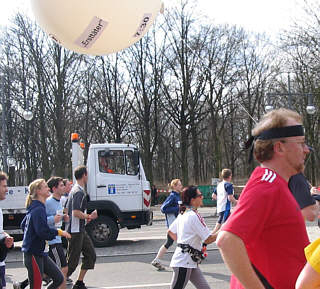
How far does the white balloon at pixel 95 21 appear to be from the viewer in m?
3.49

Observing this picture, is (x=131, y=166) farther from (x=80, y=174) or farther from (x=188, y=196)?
(x=188, y=196)

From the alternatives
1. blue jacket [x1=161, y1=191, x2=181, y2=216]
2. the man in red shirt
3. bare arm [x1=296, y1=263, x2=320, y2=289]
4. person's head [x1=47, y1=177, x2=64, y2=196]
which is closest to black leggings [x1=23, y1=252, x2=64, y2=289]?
person's head [x1=47, y1=177, x2=64, y2=196]

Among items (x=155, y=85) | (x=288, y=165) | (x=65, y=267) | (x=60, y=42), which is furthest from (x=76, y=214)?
(x=155, y=85)

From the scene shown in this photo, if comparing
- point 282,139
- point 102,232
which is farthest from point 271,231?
point 102,232

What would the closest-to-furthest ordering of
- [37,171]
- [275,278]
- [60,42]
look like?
[275,278], [60,42], [37,171]

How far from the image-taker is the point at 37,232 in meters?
6.02

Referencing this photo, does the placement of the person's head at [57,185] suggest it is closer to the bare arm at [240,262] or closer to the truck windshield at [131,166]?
the truck windshield at [131,166]

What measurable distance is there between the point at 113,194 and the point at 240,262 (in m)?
11.1

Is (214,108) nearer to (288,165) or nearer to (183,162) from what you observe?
(183,162)

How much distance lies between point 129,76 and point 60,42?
34.2 metres

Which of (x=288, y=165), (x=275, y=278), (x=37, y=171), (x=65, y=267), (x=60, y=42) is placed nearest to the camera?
(x=275, y=278)

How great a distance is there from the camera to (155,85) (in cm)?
3756

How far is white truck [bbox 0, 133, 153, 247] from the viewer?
42.3 ft

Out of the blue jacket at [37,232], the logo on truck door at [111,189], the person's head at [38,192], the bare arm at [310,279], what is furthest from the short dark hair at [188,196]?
the logo on truck door at [111,189]
